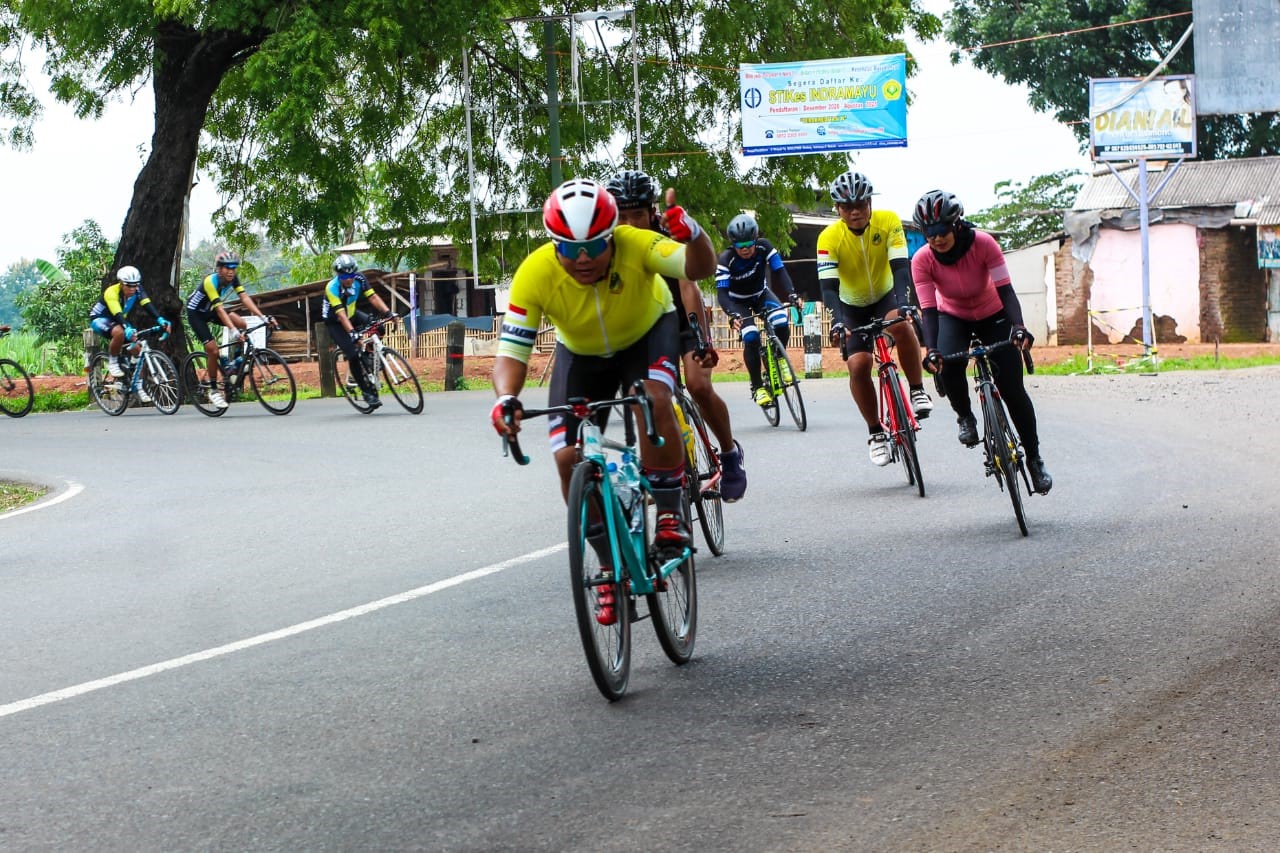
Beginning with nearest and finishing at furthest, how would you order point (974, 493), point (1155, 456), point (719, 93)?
point (974, 493)
point (1155, 456)
point (719, 93)

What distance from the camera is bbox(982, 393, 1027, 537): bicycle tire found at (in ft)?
31.2

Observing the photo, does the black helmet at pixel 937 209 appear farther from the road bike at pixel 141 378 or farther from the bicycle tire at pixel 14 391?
the bicycle tire at pixel 14 391

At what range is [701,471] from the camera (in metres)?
9.10

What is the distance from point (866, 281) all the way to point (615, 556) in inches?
249

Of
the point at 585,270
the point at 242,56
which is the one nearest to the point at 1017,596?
the point at 585,270

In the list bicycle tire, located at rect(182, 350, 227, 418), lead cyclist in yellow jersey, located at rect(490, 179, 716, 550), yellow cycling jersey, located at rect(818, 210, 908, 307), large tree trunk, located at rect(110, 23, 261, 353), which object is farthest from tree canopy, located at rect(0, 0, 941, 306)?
lead cyclist in yellow jersey, located at rect(490, 179, 716, 550)

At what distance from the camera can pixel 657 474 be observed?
662 centimetres

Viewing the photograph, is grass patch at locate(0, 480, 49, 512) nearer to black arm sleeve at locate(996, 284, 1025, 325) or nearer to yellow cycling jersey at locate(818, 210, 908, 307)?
yellow cycling jersey at locate(818, 210, 908, 307)

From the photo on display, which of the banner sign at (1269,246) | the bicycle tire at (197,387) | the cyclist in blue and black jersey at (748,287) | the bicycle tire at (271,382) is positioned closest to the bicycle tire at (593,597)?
the cyclist in blue and black jersey at (748,287)

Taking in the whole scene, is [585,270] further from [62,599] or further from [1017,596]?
[62,599]

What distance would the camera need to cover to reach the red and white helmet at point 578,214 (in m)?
6.27

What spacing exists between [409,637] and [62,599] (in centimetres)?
274

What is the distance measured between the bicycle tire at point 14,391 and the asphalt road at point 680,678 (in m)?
12.9

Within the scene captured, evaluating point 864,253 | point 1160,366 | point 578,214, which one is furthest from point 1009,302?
point 1160,366
